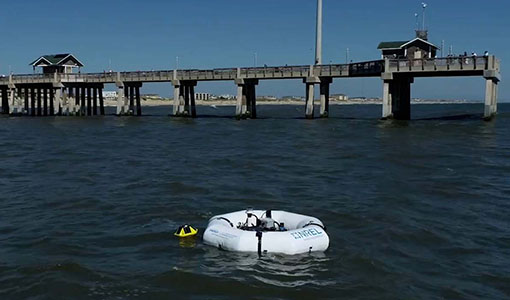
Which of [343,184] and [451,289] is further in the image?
[343,184]

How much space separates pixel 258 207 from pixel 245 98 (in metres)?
44.2

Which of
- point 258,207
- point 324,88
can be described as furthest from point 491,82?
point 258,207

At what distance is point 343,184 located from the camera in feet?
74.8

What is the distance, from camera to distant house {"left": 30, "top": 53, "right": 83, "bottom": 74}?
241ft

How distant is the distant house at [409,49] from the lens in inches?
2117

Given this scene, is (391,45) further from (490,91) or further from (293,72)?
(490,91)

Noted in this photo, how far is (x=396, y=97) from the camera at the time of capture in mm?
53750

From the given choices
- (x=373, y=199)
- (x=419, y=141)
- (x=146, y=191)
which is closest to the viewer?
(x=373, y=199)

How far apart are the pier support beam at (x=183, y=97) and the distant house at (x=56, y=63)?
59.0 feet

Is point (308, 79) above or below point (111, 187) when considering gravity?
above

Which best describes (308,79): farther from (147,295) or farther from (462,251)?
(147,295)

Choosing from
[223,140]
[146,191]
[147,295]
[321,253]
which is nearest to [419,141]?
[223,140]

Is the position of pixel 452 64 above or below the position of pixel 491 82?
above

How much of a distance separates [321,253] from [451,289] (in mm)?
3292
